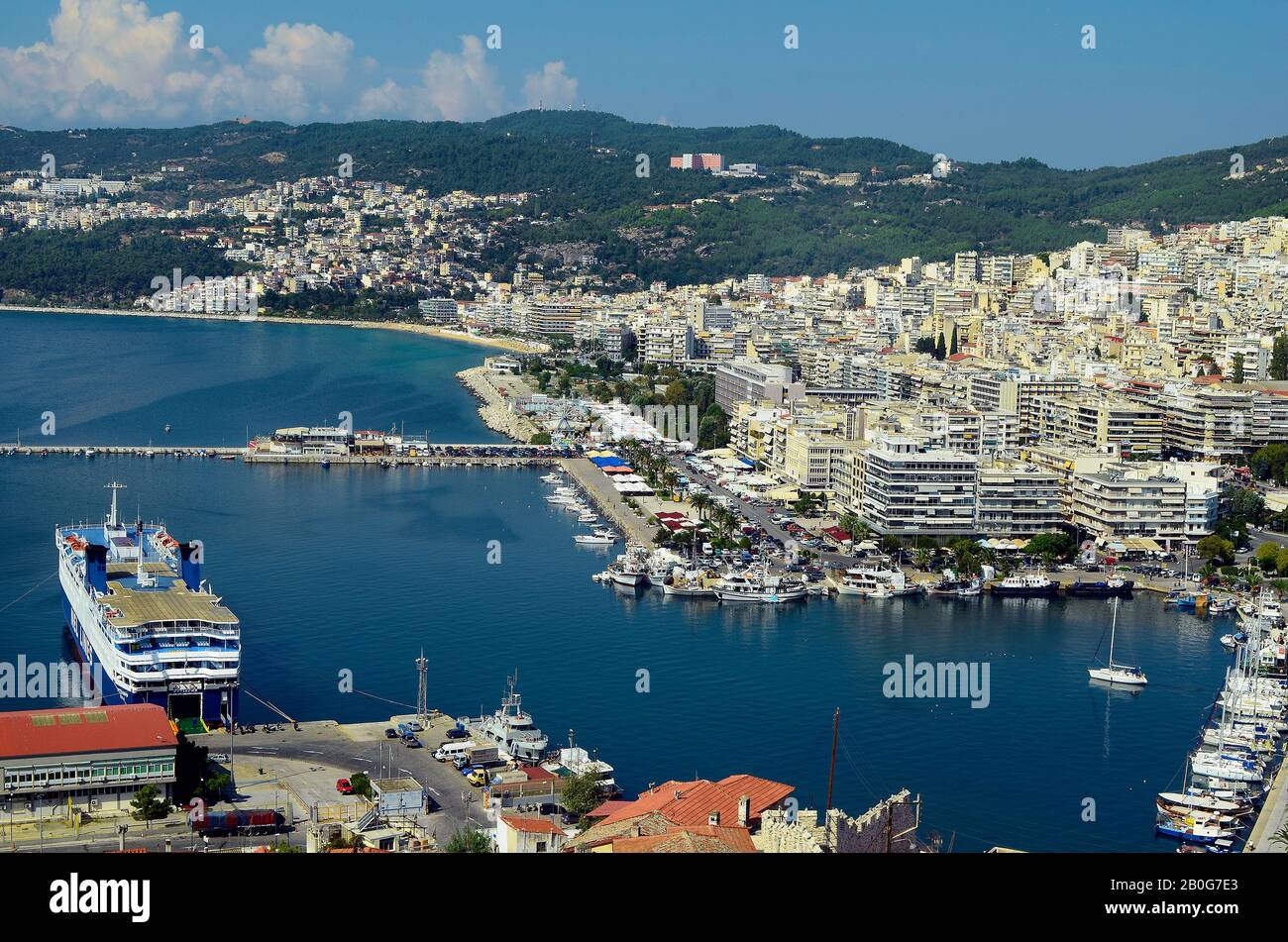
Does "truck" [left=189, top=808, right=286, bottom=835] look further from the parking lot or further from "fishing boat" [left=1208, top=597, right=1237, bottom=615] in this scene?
"fishing boat" [left=1208, top=597, right=1237, bottom=615]

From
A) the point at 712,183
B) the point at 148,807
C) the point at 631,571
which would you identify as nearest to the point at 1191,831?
the point at 148,807

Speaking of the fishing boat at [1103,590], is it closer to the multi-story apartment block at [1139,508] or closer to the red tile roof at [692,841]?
the multi-story apartment block at [1139,508]

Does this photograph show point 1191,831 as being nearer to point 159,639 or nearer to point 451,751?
point 451,751

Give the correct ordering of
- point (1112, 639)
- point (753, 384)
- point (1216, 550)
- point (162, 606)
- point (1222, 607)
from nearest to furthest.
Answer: point (162, 606) < point (1112, 639) < point (1222, 607) < point (1216, 550) < point (753, 384)

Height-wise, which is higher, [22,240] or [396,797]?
[22,240]

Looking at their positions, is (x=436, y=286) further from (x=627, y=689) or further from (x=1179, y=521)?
(x=627, y=689)

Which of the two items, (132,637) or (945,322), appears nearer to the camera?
(132,637)
